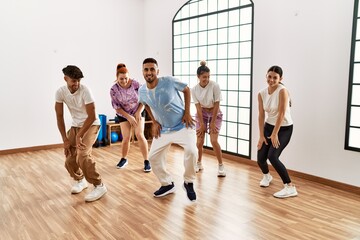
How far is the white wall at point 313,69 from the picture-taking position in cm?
334

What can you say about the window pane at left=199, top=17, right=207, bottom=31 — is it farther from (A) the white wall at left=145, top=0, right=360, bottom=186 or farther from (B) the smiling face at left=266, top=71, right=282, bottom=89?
(B) the smiling face at left=266, top=71, right=282, bottom=89

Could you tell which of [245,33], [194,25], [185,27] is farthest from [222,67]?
[185,27]

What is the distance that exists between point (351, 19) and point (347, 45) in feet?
0.83

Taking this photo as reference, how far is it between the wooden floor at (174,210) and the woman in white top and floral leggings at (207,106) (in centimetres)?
51

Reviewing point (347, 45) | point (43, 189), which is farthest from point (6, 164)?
point (347, 45)

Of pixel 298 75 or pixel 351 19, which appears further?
pixel 298 75

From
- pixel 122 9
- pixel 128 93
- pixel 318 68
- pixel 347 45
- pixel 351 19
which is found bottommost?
pixel 128 93

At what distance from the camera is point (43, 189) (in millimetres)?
3480

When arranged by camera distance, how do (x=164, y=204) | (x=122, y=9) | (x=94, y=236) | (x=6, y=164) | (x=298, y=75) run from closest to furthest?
Result: (x=94, y=236)
(x=164, y=204)
(x=298, y=75)
(x=6, y=164)
(x=122, y=9)

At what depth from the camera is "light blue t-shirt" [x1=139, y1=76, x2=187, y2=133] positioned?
112 inches

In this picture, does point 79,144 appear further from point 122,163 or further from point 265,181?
point 265,181

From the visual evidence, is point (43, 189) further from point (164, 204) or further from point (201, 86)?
point (201, 86)

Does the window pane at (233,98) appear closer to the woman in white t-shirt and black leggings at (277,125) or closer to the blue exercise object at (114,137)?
the woman in white t-shirt and black leggings at (277,125)

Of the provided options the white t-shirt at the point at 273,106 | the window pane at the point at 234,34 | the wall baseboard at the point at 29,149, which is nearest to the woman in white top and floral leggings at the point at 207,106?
the white t-shirt at the point at 273,106
